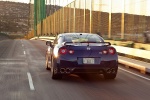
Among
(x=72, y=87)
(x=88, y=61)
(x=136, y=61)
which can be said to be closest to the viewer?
(x=72, y=87)

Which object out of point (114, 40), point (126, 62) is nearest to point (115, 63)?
point (126, 62)

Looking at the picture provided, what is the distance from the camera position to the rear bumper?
31.3 ft

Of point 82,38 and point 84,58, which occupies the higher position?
point 82,38

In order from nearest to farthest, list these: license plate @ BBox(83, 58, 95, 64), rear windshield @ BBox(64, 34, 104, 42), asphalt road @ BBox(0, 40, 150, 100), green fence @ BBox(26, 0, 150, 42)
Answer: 1. asphalt road @ BBox(0, 40, 150, 100)
2. license plate @ BBox(83, 58, 95, 64)
3. rear windshield @ BBox(64, 34, 104, 42)
4. green fence @ BBox(26, 0, 150, 42)

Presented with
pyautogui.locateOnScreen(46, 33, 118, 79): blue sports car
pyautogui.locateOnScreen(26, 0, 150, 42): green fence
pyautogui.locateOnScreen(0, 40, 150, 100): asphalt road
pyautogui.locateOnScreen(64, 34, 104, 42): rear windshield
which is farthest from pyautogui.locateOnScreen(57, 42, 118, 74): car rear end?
pyautogui.locateOnScreen(26, 0, 150, 42): green fence

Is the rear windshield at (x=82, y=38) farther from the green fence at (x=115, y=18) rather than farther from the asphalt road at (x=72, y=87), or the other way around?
the green fence at (x=115, y=18)

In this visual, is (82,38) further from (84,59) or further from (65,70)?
(65,70)

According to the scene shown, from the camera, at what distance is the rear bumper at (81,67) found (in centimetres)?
954

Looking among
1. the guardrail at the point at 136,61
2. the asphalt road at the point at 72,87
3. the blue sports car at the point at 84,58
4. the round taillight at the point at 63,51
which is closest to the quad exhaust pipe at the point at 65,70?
the blue sports car at the point at 84,58

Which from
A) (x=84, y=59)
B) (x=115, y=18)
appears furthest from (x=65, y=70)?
(x=115, y=18)

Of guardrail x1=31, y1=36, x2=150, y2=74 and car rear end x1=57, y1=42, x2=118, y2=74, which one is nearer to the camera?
car rear end x1=57, y1=42, x2=118, y2=74

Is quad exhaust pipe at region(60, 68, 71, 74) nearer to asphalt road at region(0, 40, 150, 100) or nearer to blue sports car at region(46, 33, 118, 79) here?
blue sports car at region(46, 33, 118, 79)

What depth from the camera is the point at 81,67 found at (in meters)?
9.54

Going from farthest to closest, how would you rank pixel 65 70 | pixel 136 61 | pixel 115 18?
pixel 115 18 < pixel 136 61 < pixel 65 70
